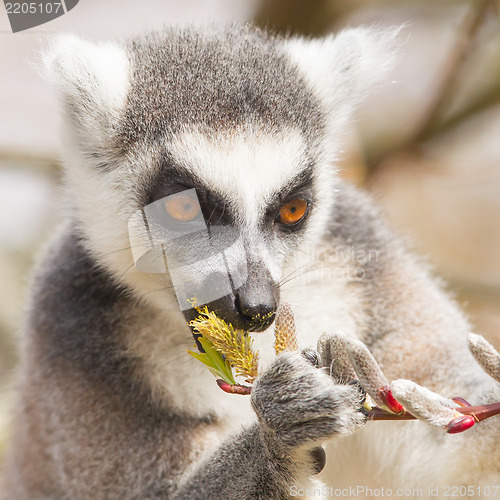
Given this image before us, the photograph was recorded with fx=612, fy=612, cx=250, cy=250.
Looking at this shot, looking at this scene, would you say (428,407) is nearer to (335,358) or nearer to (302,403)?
(335,358)

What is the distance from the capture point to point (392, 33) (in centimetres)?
267

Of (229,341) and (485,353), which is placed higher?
(229,341)

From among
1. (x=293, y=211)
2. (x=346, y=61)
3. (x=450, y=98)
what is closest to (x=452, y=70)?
(x=450, y=98)

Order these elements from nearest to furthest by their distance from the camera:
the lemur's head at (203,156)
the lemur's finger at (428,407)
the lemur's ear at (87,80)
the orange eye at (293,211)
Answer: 1. the lemur's finger at (428,407)
2. the lemur's head at (203,156)
3. the orange eye at (293,211)
4. the lemur's ear at (87,80)

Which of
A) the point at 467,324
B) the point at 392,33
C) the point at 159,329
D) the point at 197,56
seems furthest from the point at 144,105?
the point at 467,324

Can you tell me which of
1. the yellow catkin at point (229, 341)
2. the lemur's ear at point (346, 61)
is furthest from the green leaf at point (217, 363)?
the lemur's ear at point (346, 61)

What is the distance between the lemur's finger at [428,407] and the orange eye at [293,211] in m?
0.87

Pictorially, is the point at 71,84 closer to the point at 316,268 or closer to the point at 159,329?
the point at 159,329

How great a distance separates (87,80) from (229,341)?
1200mm

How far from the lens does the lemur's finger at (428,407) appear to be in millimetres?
1331

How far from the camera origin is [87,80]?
227 centimetres

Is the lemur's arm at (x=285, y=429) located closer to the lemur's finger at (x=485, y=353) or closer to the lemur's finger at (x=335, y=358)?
the lemur's finger at (x=335, y=358)

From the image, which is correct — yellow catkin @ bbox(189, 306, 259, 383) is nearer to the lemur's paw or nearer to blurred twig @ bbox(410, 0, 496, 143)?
the lemur's paw

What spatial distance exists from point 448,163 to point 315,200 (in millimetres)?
2184
